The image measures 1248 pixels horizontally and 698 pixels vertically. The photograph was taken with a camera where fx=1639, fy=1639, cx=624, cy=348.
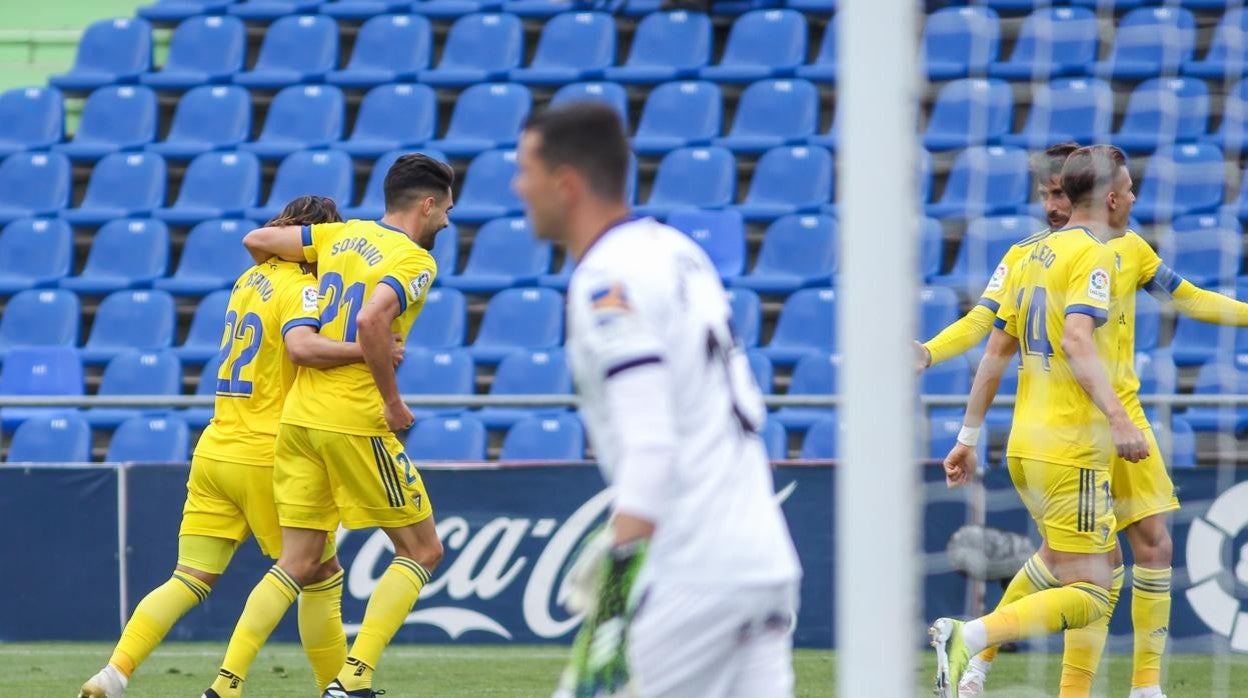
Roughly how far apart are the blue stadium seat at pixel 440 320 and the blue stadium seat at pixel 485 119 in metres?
1.65

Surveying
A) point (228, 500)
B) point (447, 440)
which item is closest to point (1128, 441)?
point (228, 500)

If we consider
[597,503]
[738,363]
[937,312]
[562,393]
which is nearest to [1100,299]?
[738,363]

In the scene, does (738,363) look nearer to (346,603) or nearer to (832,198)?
(346,603)

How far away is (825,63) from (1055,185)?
676 centimetres

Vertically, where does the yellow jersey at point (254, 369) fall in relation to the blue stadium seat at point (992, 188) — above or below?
below

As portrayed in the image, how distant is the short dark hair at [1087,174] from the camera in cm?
602

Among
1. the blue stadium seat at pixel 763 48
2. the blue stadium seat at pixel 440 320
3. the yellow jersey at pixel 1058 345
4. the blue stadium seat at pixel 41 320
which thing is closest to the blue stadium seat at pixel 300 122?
the blue stadium seat at pixel 41 320

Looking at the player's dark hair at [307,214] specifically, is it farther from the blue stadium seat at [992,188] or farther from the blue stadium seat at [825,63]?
the blue stadium seat at [825,63]

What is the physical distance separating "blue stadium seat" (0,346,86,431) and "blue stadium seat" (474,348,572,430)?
2.98 m

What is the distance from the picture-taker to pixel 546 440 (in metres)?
10.4

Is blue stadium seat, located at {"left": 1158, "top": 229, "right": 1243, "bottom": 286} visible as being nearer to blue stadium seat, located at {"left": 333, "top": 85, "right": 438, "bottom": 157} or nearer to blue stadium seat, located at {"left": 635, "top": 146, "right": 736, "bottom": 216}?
blue stadium seat, located at {"left": 635, "top": 146, "right": 736, "bottom": 216}

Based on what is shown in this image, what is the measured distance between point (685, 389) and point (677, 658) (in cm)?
51

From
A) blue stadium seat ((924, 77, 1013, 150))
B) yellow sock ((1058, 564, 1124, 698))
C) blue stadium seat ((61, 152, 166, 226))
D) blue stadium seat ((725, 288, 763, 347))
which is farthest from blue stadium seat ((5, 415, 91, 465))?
yellow sock ((1058, 564, 1124, 698))

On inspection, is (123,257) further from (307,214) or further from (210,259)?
(307,214)
